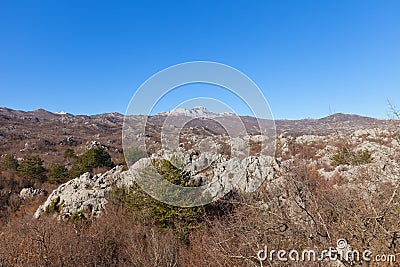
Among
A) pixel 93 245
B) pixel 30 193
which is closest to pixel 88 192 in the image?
pixel 93 245

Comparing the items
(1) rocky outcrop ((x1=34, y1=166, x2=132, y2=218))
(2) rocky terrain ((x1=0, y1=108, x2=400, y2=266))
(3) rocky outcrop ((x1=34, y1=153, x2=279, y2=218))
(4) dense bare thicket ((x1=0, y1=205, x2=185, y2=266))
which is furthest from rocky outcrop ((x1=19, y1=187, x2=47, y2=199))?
(4) dense bare thicket ((x1=0, y1=205, x2=185, y2=266))

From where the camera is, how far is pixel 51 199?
21.3 meters

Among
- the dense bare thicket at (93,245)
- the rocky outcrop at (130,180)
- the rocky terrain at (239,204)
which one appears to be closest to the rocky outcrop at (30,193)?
the rocky terrain at (239,204)

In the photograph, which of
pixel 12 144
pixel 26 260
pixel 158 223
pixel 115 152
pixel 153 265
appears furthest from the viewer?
pixel 12 144

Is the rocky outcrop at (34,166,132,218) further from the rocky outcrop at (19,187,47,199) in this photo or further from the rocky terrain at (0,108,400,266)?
the rocky outcrop at (19,187,47,199)

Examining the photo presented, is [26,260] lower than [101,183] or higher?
lower

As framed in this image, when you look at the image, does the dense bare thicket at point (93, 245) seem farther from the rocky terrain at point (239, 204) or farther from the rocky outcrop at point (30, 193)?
the rocky outcrop at point (30, 193)

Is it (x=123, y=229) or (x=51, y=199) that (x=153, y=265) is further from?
(x=51, y=199)

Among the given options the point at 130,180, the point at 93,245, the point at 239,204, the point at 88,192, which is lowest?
the point at 93,245

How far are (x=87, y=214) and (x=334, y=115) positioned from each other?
17.4 meters

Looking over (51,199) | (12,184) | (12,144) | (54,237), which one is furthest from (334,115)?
(12,144)

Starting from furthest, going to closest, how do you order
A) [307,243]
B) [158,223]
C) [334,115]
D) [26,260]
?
1. [158,223]
2. [26,260]
3. [307,243]
4. [334,115]

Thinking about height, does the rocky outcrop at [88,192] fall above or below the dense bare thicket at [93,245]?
above

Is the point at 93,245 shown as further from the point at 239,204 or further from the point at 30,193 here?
the point at 30,193
